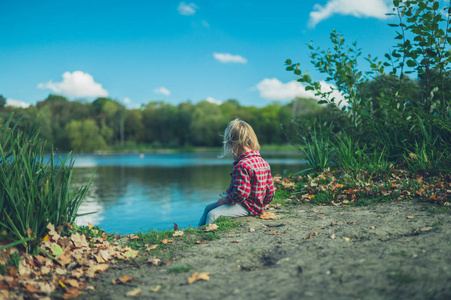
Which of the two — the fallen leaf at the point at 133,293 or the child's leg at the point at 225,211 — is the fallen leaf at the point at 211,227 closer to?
the child's leg at the point at 225,211

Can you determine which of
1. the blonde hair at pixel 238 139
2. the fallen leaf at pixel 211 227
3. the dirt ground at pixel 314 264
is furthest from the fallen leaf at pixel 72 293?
the blonde hair at pixel 238 139

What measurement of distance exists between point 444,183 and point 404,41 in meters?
2.66

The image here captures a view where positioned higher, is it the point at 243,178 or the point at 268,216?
the point at 243,178

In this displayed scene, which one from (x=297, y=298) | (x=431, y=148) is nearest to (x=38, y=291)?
(x=297, y=298)

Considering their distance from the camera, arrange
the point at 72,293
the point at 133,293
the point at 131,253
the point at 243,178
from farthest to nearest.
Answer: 1. the point at 243,178
2. the point at 131,253
3. the point at 72,293
4. the point at 133,293

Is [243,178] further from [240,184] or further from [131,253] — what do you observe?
[131,253]

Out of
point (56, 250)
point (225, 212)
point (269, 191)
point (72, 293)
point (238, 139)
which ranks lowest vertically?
point (72, 293)

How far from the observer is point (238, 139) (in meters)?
4.08

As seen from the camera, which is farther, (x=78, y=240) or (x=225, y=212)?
(x=225, y=212)

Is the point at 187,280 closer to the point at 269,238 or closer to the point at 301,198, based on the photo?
the point at 269,238

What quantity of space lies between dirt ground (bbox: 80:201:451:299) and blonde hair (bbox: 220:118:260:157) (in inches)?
36.5

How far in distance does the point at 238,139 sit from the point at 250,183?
1.81 feet

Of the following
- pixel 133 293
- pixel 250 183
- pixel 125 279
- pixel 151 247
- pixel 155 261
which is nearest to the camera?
pixel 133 293

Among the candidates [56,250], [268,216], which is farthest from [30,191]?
[268,216]
